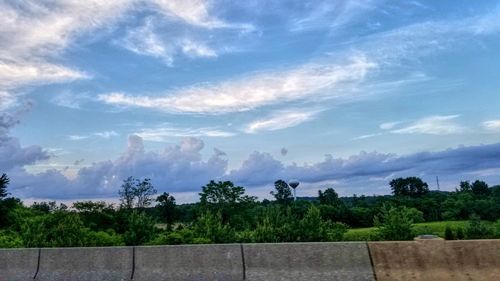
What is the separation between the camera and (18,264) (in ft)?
34.7

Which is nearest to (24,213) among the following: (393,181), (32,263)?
(32,263)

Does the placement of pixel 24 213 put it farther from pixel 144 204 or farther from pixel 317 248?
pixel 144 204

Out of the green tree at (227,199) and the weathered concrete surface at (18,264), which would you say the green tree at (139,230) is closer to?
the weathered concrete surface at (18,264)

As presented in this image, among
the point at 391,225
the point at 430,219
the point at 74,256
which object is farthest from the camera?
the point at 430,219

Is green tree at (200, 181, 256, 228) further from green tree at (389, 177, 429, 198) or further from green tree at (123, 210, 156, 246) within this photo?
green tree at (389, 177, 429, 198)

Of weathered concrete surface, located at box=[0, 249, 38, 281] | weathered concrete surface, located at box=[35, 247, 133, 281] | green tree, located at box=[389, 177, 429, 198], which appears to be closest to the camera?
weathered concrete surface, located at box=[35, 247, 133, 281]

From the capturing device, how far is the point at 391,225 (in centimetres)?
1444

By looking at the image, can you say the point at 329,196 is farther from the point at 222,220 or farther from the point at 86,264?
the point at 86,264

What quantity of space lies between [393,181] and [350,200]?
1158 inches

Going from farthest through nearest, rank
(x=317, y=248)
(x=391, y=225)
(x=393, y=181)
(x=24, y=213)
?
1. (x=393, y=181)
2. (x=24, y=213)
3. (x=391, y=225)
4. (x=317, y=248)

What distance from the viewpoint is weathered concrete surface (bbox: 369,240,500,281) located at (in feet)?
24.9

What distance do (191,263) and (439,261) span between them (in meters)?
4.02

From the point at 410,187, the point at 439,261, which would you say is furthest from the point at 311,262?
the point at 410,187

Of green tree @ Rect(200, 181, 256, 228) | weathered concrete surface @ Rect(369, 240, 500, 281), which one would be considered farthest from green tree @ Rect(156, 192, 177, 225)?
weathered concrete surface @ Rect(369, 240, 500, 281)
